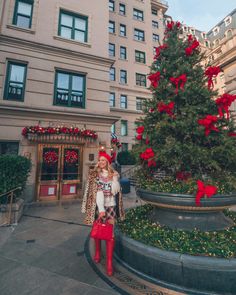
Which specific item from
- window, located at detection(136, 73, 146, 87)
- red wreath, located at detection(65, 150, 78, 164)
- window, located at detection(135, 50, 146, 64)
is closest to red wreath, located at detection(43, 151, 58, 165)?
red wreath, located at detection(65, 150, 78, 164)

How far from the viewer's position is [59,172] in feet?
31.7

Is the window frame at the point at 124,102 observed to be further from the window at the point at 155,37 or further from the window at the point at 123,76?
the window at the point at 155,37

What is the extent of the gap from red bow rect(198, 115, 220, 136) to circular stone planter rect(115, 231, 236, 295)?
8.07ft

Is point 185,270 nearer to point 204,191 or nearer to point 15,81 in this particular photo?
point 204,191

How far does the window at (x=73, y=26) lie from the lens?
10.9m

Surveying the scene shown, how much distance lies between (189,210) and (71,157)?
303 inches

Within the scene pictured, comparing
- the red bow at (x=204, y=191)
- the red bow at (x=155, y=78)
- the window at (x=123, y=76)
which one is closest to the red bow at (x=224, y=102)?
the red bow at (x=155, y=78)

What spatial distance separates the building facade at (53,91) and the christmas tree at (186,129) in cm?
598

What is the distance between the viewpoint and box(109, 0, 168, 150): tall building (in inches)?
933

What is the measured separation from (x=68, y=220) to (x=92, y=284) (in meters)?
3.99

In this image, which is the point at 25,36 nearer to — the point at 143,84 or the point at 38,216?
the point at 38,216

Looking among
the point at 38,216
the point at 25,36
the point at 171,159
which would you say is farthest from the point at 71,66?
the point at 171,159

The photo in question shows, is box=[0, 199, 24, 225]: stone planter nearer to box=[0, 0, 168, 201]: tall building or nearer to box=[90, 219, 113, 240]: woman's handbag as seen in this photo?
box=[0, 0, 168, 201]: tall building

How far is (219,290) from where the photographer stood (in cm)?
256
